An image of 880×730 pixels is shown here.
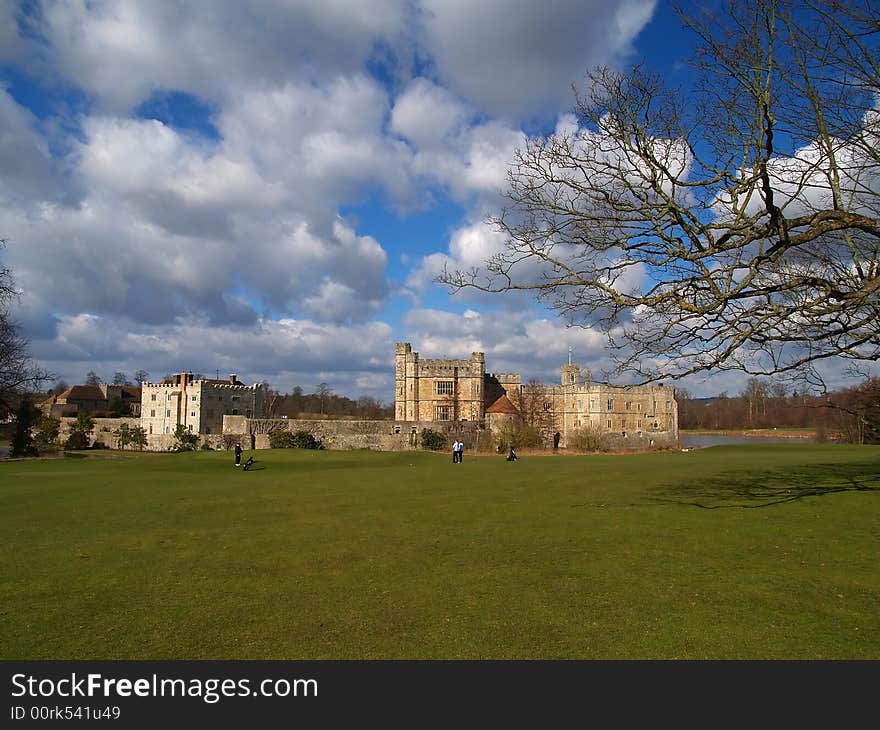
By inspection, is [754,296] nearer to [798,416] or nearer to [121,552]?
[121,552]

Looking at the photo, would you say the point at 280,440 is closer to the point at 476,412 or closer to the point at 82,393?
the point at 476,412

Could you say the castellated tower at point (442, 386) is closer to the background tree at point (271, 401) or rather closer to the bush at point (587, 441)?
the bush at point (587, 441)

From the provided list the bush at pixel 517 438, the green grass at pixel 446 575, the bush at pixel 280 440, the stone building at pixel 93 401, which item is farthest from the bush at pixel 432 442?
the stone building at pixel 93 401

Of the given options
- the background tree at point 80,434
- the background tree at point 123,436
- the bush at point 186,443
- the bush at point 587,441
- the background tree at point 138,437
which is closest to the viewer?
the bush at point 587,441

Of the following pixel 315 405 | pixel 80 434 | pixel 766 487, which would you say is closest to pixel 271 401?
pixel 315 405

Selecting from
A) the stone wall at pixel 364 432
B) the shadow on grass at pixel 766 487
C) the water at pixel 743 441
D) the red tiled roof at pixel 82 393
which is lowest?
the water at pixel 743 441

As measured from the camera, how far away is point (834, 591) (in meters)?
7.48

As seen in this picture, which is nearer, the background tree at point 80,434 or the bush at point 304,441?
the bush at point 304,441

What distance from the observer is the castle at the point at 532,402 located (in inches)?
2383

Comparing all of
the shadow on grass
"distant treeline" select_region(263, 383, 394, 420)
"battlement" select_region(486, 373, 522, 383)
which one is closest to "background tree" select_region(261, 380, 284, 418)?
"distant treeline" select_region(263, 383, 394, 420)

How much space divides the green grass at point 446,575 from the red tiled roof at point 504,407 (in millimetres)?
41062
